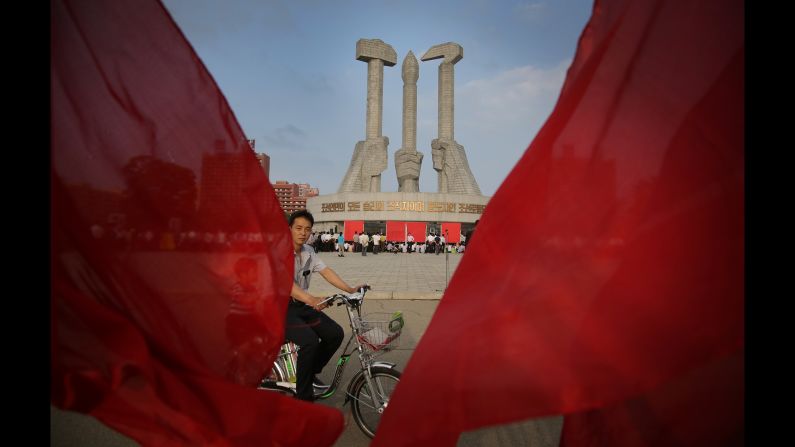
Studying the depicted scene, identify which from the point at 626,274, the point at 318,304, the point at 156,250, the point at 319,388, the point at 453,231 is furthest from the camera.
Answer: the point at 453,231

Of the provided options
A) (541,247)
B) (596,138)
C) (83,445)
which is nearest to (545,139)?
(596,138)

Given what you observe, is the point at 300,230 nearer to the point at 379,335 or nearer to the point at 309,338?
the point at 309,338

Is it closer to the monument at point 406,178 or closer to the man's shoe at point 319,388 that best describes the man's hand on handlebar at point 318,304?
the man's shoe at point 319,388

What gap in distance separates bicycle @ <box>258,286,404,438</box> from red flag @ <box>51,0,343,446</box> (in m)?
0.84

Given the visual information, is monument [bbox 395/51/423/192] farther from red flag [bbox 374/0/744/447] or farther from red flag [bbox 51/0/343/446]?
red flag [bbox 374/0/744/447]

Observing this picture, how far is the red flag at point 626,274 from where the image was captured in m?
1.14

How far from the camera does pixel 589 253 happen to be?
4.15 ft

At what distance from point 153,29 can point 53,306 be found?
1175 millimetres

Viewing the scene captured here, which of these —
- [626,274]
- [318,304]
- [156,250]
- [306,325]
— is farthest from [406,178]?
[626,274]

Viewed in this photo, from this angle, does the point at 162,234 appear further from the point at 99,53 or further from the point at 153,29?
the point at 153,29

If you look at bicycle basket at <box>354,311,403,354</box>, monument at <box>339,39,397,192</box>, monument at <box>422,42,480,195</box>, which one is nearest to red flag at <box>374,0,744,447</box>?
bicycle basket at <box>354,311,403,354</box>

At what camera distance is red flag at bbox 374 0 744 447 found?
3.73ft

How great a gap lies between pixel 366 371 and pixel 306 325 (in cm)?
53

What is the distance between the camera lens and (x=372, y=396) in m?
2.64
